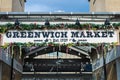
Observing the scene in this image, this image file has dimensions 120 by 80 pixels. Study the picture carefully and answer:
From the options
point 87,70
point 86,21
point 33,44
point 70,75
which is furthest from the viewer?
point 70,75

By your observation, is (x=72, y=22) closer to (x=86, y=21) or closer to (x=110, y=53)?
(x=86, y=21)

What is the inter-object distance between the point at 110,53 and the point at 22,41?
207 inches

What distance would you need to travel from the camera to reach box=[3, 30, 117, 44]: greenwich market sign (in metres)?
12.5

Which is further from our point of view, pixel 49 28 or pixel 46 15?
pixel 46 15

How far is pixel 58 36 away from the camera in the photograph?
1251 centimetres

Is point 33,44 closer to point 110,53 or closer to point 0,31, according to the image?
point 0,31

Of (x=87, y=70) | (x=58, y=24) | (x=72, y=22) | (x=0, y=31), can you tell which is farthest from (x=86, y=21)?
(x=87, y=70)

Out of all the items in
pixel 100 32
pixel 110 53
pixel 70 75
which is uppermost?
pixel 100 32

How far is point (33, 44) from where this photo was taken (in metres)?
12.5

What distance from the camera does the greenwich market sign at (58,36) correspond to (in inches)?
492

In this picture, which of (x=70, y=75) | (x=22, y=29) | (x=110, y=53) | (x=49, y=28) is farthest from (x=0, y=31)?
(x=70, y=75)

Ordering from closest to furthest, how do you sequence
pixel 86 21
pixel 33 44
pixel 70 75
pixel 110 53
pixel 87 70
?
pixel 33 44
pixel 86 21
pixel 110 53
pixel 87 70
pixel 70 75

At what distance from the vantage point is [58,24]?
12.6 metres

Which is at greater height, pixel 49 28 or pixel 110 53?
pixel 49 28
